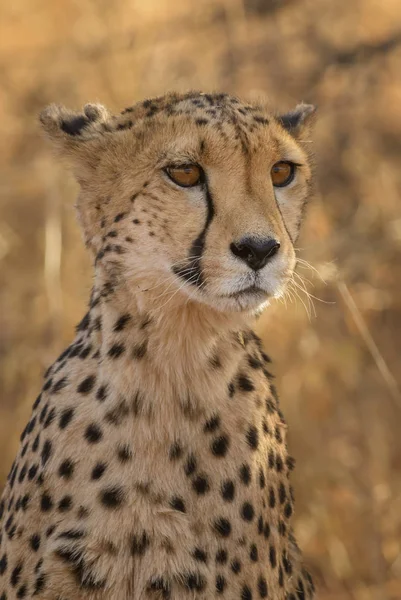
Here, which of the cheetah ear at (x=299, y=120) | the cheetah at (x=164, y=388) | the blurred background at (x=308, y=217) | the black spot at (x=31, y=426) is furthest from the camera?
the blurred background at (x=308, y=217)

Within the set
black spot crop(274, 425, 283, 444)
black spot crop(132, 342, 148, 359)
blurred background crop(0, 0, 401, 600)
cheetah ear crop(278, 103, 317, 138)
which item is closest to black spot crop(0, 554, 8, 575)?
black spot crop(132, 342, 148, 359)

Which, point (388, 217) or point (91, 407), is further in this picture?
point (388, 217)

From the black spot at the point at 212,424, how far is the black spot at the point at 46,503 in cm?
30

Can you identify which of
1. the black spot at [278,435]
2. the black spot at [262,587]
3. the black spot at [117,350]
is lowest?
the black spot at [262,587]

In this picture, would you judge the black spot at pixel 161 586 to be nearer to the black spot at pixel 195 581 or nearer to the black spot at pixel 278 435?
the black spot at pixel 195 581

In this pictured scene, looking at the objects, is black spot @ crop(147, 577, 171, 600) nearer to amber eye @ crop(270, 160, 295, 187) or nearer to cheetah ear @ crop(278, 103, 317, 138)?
amber eye @ crop(270, 160, 295, 187)

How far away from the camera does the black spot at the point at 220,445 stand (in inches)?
71.7

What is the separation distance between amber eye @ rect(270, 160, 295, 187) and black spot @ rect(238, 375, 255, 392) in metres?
0.36

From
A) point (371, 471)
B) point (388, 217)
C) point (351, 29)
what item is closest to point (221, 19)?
point (351, 29)

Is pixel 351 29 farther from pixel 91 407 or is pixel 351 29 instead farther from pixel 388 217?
pixel 91 407

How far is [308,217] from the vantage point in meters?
4.04

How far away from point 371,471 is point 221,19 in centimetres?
236

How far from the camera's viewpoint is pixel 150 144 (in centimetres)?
183

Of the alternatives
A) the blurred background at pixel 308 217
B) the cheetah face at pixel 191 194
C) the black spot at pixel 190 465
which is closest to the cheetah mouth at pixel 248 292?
the cheetah face at pixel 191 194
